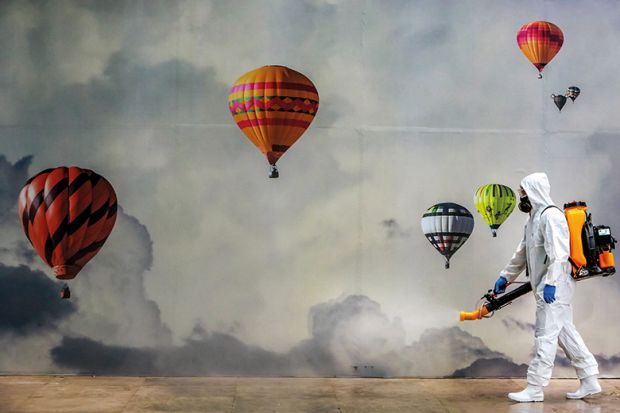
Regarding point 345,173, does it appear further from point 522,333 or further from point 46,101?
point 46,101

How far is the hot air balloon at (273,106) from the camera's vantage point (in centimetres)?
806

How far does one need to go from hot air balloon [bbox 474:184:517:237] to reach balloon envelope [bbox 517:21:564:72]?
1268 millimetres

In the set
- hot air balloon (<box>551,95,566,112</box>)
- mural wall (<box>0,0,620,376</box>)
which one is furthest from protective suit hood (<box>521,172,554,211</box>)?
hot air balloon (<box>551,95,566,112</box>)

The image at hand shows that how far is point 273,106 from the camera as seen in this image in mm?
8031

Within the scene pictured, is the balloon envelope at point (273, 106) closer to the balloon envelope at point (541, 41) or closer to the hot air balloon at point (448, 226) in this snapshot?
the hot air balloon at point (448, 226)

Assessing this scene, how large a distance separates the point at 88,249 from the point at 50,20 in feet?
8.15

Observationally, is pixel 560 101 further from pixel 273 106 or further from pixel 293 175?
pixel 273 106

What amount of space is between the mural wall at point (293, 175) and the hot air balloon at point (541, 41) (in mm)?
226

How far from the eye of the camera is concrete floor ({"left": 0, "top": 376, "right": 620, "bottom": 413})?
25.6 ft

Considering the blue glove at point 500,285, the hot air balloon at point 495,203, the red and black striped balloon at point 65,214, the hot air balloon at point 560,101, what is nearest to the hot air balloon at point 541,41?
the hot air balloon at point 560,101

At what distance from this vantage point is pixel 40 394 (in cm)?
827

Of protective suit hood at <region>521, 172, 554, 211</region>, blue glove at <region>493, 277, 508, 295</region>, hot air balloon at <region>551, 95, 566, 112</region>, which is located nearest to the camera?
protective suit hood at <region>521, 172, 554, 211</region>

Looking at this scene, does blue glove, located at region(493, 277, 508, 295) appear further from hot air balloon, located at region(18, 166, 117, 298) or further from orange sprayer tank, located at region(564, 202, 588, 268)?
hot air balloon, located at region(18, 166, 117, 298)

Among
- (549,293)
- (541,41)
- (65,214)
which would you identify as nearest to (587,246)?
(549,293)
